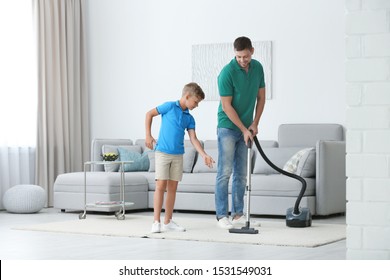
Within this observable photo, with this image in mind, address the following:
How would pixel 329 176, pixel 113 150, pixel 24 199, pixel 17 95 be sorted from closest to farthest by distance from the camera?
pixel 329 176, pixel 24 199, pixel 113 150, pixel 17 95

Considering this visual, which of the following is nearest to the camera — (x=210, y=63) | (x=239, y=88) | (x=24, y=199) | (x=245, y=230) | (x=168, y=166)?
(x=245, y=230)

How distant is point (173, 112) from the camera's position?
5.93 metres

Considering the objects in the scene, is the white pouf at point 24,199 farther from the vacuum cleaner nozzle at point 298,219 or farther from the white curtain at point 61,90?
the vacuum cleaner nozzle at point 298,219

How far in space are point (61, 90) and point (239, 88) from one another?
394 centimetres

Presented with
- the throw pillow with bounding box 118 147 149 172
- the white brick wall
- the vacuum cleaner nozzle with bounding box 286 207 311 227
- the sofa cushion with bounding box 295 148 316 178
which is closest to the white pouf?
the throw pillow with bounding box 118 147 149 172

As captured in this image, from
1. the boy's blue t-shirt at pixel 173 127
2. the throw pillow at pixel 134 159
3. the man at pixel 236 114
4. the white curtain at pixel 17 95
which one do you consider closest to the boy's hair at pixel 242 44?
the man at pixel 236 114

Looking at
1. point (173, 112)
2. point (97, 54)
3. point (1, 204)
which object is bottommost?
point (1, 204)

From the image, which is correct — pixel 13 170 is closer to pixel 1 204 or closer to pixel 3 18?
pixel 1 204

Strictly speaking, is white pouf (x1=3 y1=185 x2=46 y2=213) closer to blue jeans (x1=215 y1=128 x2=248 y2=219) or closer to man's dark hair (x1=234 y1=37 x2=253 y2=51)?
blue jeans (x1=215 y1=128 x2=248 y2=219)

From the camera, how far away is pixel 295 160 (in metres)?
7.71

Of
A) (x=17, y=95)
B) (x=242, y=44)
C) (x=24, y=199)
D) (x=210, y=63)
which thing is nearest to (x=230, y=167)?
(x=242, y=44)

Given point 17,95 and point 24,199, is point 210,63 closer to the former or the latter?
point 17,95

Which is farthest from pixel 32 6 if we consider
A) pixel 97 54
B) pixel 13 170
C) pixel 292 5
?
pixel 292 5

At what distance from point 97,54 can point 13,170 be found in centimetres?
186
